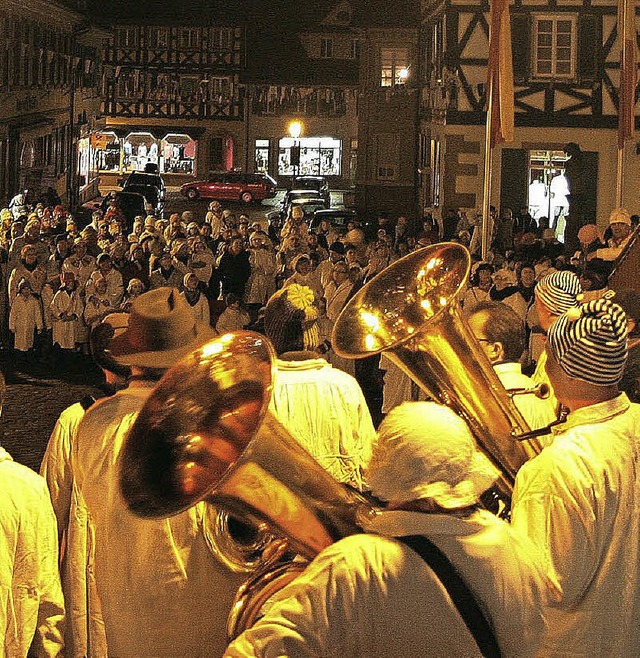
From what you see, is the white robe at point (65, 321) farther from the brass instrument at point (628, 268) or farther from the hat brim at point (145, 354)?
the hat brim at point (145, 354)

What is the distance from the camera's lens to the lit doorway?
103 ft

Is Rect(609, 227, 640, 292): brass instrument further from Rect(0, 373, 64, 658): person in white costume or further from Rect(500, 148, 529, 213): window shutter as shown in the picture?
Rect(500, 148, 529, 213): window shutter

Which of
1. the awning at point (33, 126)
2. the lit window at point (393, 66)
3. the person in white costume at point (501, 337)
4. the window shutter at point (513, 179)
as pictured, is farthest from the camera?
the lit window at point (393, 66)

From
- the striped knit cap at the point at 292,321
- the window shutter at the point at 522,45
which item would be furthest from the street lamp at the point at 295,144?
the striped knit cap at the point at 292,321

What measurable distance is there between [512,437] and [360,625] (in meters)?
1.68

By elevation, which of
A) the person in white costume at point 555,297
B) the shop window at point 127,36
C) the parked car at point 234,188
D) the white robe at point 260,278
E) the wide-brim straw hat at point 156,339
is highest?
the shop window at point 127,36

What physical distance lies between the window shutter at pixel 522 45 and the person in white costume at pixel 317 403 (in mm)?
26958

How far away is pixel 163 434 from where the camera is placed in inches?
148

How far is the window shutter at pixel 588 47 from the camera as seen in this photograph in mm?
30891

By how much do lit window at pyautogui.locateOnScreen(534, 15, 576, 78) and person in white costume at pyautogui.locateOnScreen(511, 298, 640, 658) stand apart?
27988 millimetres

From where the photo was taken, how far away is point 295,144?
64375 mm

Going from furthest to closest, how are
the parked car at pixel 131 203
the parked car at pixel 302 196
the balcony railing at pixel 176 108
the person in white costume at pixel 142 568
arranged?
the balcony railing at pixel 176 108, the parked car at pixel 302 196, the parked car at pixel 131 203, the person in white costume at pixel 142 568

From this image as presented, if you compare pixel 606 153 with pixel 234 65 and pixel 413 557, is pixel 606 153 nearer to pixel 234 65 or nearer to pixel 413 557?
pixel 413 557

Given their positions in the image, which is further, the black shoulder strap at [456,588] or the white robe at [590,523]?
the white robe at [590,523]
